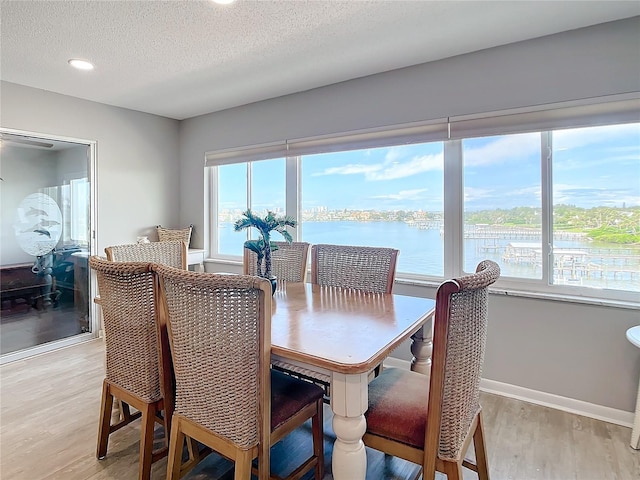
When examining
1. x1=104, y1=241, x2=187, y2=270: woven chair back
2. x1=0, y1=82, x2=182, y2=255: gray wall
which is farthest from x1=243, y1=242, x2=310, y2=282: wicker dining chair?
x1=0, y1=82, x2=182, y2=255: gray wall

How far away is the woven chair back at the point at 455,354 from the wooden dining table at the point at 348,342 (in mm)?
215

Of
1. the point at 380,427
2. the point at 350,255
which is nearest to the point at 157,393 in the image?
the point at 380,427

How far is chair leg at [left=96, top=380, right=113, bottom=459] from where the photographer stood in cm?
180

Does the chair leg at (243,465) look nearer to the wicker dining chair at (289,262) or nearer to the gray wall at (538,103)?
the wicker dining chair at (289,262)

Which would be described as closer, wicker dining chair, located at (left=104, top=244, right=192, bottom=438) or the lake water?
wicker dining chair, located at (left=104, top=244, right=192, bottom=438)

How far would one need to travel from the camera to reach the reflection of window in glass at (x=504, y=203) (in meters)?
2.51

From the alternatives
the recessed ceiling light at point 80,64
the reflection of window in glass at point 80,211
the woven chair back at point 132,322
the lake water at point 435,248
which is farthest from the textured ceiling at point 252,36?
the woven chair back at point 132,322

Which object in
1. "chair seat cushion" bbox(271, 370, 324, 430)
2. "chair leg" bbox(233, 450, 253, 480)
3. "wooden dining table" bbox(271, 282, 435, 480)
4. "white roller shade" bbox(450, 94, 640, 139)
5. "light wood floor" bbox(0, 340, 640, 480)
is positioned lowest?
"light wood floor" bbox(0, 340, 640, 480)

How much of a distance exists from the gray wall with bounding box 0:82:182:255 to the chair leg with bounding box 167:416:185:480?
294 cm

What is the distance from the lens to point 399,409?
1370mm

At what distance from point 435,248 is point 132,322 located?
2.21 meters

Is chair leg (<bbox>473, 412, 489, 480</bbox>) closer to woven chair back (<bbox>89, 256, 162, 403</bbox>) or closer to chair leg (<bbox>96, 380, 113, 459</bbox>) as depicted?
woven chair back (<bbox>89, 256, 162, 403</bbox>)

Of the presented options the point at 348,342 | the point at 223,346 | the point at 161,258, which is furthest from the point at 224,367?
the point at 161,258

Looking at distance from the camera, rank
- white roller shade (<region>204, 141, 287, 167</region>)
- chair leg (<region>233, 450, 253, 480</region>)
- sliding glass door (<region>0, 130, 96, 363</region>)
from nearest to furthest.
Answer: chair leg (<region>233, 450, 253, 480</region>) → sliding glass door (<region>0, 130, 96, 363</region>) → white roller shade (<region>204, 141, 287, 167</region>)
